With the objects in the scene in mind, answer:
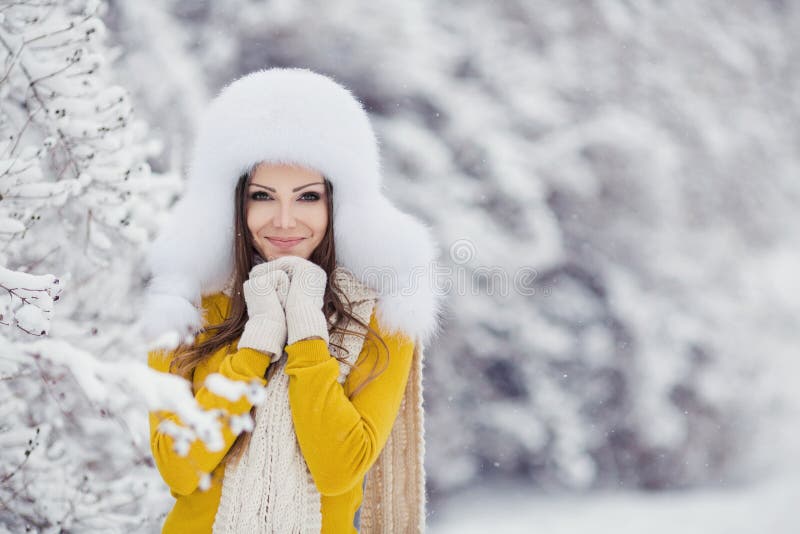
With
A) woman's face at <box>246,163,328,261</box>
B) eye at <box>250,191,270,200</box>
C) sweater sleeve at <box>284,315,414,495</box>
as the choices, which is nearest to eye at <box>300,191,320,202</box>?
woman's face at <box>246,163,328,261</box>

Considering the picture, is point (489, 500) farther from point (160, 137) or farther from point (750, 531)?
point (160, 137)

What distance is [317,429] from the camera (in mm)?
1602

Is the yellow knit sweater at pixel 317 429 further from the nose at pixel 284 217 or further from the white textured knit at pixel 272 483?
the nose at pixel 284 217

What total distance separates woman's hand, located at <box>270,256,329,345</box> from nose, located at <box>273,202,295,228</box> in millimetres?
93

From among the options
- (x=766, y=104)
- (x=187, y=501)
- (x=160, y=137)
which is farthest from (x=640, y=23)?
(x=187, y=501)

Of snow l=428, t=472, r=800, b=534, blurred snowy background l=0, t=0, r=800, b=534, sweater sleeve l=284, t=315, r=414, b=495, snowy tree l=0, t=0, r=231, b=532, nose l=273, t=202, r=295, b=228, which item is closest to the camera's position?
sweater sleeve l=284, t=315, r=414, b=495

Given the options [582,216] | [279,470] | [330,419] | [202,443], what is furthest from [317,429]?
[582,216]

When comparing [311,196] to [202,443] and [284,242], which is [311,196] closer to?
[284,242]

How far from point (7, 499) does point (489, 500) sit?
3884mm

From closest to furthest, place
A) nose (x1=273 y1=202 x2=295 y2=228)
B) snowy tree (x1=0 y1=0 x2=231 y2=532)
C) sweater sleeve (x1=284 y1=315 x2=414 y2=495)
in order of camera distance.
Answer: sweater sleeve (x1=284 y1=315 x2=414 y2=495), nose (x1=273 y1=202 x2=295 y2=228), snowy tree (x1=0 y1=0 x2=231 y2=532)

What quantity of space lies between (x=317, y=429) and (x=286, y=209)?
0.61 metres

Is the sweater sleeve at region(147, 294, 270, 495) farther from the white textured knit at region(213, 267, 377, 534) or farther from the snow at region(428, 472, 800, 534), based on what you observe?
the snow at region(428, 472, 800, 534)

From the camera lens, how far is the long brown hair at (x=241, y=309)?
1.80 metres

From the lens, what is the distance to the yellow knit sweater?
5.24 ft
